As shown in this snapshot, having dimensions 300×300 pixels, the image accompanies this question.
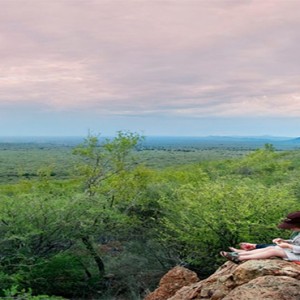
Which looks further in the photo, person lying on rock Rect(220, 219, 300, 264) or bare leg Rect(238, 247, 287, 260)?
bare leg Rect(238, 247, 287, 260)

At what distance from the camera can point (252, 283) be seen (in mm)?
7109

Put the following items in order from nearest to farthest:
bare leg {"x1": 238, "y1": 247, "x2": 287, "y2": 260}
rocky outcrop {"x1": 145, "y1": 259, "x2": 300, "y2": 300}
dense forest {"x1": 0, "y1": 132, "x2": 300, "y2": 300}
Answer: rocky outcrop {"x1": 145, "y1": 259, "x2": 300, "y2": 300}
bare leg {"x1": 238, "y1": 247, "x2": 287, "y2": 260}
dense forest {"x1": 0, "y1": 132, "x2": 300, "y2": 300}

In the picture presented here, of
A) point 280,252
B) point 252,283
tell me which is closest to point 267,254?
point 280,252

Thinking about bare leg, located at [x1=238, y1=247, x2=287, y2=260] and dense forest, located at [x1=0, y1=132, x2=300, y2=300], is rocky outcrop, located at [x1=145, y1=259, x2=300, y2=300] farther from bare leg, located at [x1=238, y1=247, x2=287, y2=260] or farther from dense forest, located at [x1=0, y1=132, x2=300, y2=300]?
dense forest, located at [x1=0, y1=132, x2=300, y2=300]

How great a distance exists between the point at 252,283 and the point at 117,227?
12.7 m

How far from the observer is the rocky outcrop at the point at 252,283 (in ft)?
22.3

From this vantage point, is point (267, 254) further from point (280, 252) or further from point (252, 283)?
point (252, 283)

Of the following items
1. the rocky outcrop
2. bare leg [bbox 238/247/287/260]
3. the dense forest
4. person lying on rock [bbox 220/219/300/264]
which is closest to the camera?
the rocky outcrop

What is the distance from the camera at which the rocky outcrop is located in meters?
6.79

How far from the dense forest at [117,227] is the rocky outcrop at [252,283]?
643cm

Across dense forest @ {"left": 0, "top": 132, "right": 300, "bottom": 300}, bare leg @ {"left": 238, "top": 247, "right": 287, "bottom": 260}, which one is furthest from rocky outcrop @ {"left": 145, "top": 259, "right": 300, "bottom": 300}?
dense forest @ {"left": 0, "top": 132, "right": 300, "bottom": 300}

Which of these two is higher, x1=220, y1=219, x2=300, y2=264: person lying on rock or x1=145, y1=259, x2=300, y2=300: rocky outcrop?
x1=220, y1=219, x2=300, y2=264: person lying on rock

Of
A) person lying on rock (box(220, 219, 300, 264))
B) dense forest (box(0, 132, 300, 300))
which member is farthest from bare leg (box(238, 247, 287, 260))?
dense forest (box(0, 132, 300, 300))

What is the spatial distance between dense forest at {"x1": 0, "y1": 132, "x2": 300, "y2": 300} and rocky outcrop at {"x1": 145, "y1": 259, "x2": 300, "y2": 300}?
6427 millimetres
